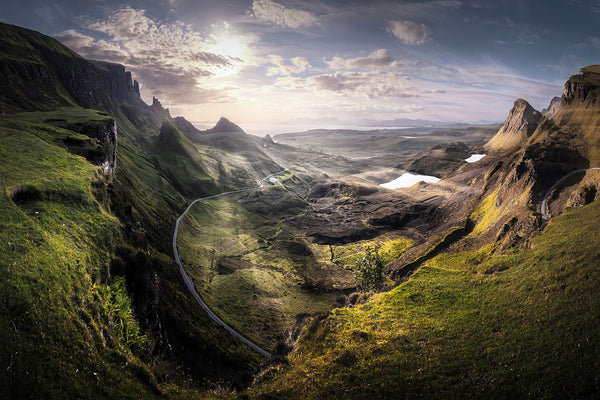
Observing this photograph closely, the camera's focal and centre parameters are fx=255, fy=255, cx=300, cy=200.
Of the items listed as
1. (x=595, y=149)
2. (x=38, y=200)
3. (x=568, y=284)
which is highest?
(x=595, y=149)

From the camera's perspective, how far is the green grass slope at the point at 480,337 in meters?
21.5

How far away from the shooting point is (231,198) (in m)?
181

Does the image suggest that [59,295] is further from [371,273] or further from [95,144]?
[371,273]

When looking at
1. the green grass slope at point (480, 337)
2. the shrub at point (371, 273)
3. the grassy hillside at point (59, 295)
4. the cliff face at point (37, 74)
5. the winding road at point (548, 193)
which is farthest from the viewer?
the cliff face at point (37, 74)

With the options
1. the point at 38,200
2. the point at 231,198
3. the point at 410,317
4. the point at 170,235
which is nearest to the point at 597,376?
the point at 410,317

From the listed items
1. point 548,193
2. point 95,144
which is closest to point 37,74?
point 95,144

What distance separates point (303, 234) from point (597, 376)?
129 meters

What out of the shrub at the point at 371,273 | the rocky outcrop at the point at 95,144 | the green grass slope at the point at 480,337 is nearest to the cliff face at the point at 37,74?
the rocky outcrop at the point at 95,144

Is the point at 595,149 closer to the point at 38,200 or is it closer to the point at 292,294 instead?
the point at 292,294

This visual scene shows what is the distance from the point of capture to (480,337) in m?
27.2

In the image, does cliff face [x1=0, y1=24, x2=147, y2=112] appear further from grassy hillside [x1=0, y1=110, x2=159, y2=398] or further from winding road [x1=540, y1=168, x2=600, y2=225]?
winding road [x1=540, y1=168, x2=600, y2=225]

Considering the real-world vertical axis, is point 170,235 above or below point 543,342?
below

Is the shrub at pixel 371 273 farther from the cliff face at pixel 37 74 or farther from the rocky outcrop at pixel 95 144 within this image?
the cliff face at pixel 37 74

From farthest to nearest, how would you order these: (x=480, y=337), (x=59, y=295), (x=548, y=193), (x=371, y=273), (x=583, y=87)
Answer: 1. (x=583, y=87)
2. (x=371, y=273)
3. (x=548, y=193)
4. (x=480, y=337)
5. (x=59, y=295)
